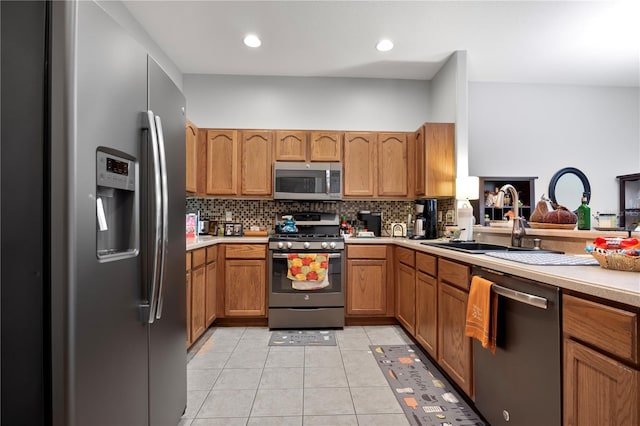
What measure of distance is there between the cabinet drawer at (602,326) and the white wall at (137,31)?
115 inches

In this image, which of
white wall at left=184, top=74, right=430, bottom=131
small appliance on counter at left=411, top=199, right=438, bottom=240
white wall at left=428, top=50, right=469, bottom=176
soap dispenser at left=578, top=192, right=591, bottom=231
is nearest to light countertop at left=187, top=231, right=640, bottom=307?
soap dispenser at left=578, top=192, right=591, bottom=231

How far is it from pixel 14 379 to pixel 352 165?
10.5ft

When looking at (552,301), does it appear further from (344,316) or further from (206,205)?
(206,205)

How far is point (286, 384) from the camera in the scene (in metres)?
2.05

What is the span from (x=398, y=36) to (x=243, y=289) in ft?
9.48

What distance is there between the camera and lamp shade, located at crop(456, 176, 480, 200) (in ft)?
10.0

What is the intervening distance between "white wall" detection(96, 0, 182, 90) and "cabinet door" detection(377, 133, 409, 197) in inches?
96.9

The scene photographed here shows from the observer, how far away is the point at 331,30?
9.29ft

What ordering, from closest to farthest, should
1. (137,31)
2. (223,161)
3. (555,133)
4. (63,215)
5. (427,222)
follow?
(63,215) → (137,31) → (427,222) → (223,161) → (555,133)

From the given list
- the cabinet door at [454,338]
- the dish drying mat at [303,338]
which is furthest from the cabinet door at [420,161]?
the dish drying mat at [303,338]

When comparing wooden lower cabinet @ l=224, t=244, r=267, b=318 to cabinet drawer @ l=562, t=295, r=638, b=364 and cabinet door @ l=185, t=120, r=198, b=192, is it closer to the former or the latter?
cabinet door @ l=185, t=120, r=198, b=192

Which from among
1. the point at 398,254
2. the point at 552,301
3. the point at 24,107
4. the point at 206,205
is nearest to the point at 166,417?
the point at 24,107

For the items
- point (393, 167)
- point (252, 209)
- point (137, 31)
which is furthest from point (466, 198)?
point (137, 31)

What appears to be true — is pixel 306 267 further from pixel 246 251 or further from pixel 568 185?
pixel 568 185
